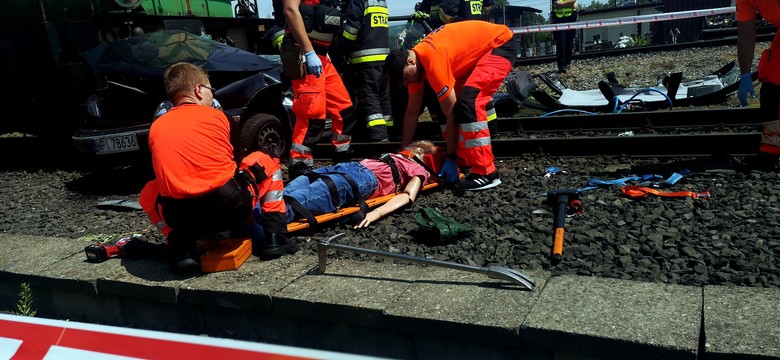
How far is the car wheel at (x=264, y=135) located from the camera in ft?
20.9

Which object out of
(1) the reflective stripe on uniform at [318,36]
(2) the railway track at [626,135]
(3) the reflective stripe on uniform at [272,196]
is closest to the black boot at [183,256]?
(3) the reflective stripe on uniform at [272,196]

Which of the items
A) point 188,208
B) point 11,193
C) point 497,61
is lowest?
point 11,193

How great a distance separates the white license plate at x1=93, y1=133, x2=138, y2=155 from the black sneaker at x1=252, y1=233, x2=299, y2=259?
2.65 m

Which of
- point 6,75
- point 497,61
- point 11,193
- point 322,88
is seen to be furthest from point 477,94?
point 6,75

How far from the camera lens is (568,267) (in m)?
3.38

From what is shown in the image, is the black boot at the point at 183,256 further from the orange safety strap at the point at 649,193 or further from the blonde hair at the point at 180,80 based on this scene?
the orange safety strap at the point at 649,193

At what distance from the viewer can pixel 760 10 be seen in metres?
5.07

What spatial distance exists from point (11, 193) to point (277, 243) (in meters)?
4.39

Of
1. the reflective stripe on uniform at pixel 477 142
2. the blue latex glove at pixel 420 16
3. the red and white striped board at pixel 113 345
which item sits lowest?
the reflective stripe on uniform at pixel 477 142

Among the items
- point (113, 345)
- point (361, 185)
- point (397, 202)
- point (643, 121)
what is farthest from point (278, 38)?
point (113, 345)

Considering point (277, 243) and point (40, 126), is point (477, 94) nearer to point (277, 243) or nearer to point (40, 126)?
→ point (277, 243)

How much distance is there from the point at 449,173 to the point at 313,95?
139cm

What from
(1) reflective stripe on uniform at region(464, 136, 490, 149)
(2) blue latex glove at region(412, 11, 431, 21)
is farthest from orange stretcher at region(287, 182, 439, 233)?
(2) blue latex glove at region(412, 11, 431, 21)

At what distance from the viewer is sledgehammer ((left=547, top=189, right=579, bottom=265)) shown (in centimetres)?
347
